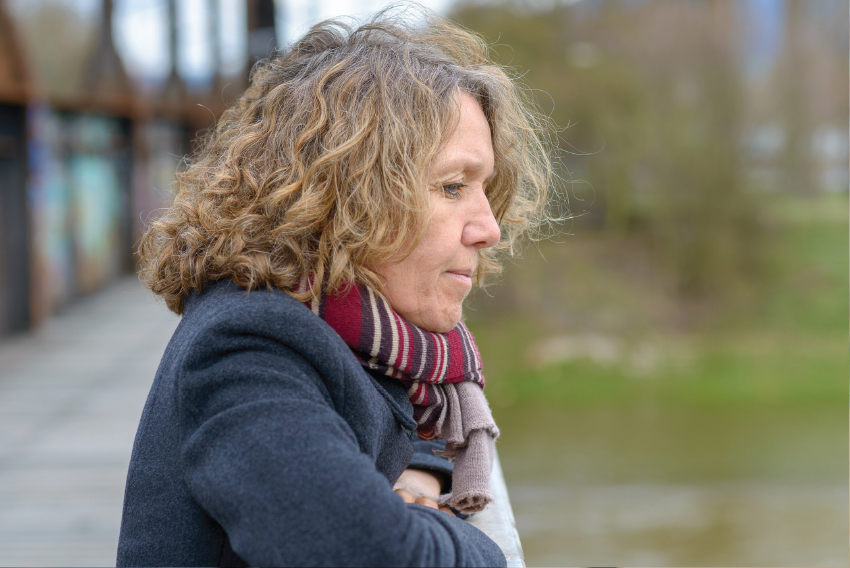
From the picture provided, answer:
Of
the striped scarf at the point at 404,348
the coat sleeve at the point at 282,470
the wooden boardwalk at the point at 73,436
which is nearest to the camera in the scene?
the coat sleeve at the point at 282,470

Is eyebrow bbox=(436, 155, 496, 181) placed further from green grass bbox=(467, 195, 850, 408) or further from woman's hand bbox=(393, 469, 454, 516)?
green grass bbox=(467, 195, 850, 408)

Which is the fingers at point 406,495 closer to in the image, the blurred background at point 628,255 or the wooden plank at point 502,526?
the wooden plank at point 502,526

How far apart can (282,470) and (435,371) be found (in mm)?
403

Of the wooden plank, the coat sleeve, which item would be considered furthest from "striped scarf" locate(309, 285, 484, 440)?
the wooden plank

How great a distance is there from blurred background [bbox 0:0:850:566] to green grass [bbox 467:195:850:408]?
45mm

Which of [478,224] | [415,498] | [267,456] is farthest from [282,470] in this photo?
[415,498]

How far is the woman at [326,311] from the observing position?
95 centimetres

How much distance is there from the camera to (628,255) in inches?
645

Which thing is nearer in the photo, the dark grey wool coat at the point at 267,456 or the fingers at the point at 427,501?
the dark grey wool coat at the point at 267,456

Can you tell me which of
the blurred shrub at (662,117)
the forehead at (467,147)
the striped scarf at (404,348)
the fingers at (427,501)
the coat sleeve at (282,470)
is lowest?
the fingers at (427,501)

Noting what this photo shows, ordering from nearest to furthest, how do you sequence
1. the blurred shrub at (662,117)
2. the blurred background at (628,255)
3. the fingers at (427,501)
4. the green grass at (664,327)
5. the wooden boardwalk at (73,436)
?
the fingers at (427,501) < the wooden boardwalk at (73,436) < the blurred background at (628,255) < the green grass at (664,327) < the blurred shrub at (662,117)

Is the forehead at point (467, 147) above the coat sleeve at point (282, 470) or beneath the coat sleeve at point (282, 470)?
above

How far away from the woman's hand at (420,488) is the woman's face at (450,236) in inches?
15.0

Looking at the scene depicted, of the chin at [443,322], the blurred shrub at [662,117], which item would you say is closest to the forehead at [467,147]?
the chin at [443,322]
